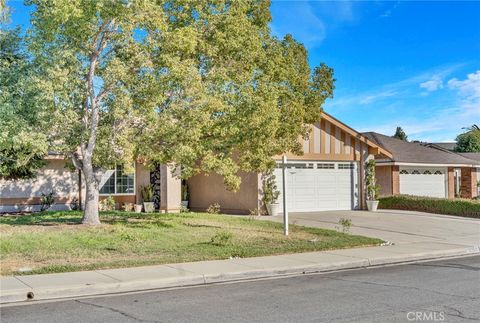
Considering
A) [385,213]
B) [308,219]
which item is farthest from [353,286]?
[385,213]

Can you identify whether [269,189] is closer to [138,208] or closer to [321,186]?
[321,186]

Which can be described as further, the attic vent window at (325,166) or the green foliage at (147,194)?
the attic vent window at (325,166)

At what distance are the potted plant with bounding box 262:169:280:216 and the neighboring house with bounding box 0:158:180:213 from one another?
4052 mm

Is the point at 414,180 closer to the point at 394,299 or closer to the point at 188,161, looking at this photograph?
the point at 188,161

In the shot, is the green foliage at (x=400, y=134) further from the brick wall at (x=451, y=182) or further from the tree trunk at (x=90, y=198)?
the tree trunk at (x=90, y=198)

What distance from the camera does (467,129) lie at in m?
66.3

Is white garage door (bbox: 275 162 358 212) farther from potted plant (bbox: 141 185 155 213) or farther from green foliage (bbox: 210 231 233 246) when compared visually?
green foliage (bbox: 210 231 233 246)

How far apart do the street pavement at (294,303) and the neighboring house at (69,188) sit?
13.9 meters

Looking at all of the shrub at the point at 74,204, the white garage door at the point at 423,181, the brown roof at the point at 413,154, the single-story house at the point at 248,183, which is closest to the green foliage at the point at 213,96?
the single-story house at the point at 248,183

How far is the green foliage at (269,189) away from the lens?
23.3 meters

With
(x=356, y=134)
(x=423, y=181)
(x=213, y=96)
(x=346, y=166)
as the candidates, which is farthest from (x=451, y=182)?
(x=213, y=96)

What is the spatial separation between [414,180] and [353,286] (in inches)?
920

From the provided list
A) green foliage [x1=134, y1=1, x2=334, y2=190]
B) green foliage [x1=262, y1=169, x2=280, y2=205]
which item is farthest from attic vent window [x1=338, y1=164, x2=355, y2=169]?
green foliage [x1=134, y1=1, x2=334, y2=190]

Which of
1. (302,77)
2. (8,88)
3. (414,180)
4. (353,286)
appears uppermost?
(302,77)
